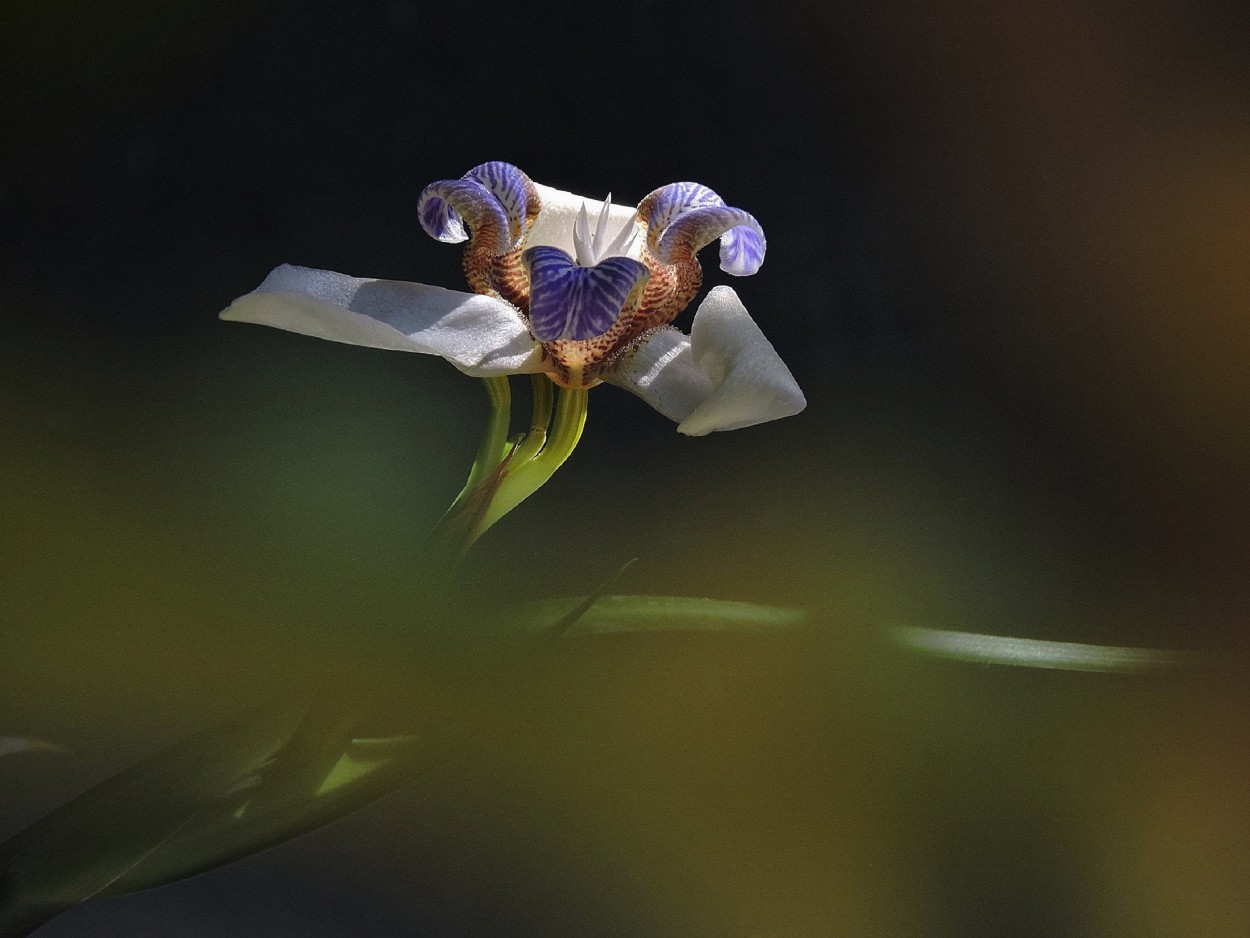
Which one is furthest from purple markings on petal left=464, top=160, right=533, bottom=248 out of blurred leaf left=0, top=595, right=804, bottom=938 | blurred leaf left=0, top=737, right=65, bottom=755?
blurred leaf left=0, top=737, right=65, bottom=755

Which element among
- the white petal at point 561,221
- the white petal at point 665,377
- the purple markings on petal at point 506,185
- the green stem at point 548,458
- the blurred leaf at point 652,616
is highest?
the white petal at point 561,221

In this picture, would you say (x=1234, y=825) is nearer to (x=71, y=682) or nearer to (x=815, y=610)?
(x=815, y=610)

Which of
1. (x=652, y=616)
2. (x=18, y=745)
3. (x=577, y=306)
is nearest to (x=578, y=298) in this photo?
(x=577, y=306)

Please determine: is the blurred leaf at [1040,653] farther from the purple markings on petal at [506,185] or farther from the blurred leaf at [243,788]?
the purple markings on petal at [506,185]

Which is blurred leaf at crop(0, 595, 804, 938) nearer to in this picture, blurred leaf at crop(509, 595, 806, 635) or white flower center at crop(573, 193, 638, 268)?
blurred leaf at crop(509, 595, 806, 635)

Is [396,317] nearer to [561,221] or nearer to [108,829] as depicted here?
[561,221]

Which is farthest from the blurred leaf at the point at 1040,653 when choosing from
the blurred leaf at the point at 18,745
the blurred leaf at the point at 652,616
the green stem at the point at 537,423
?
the blurred leaf at the point at 18,745
